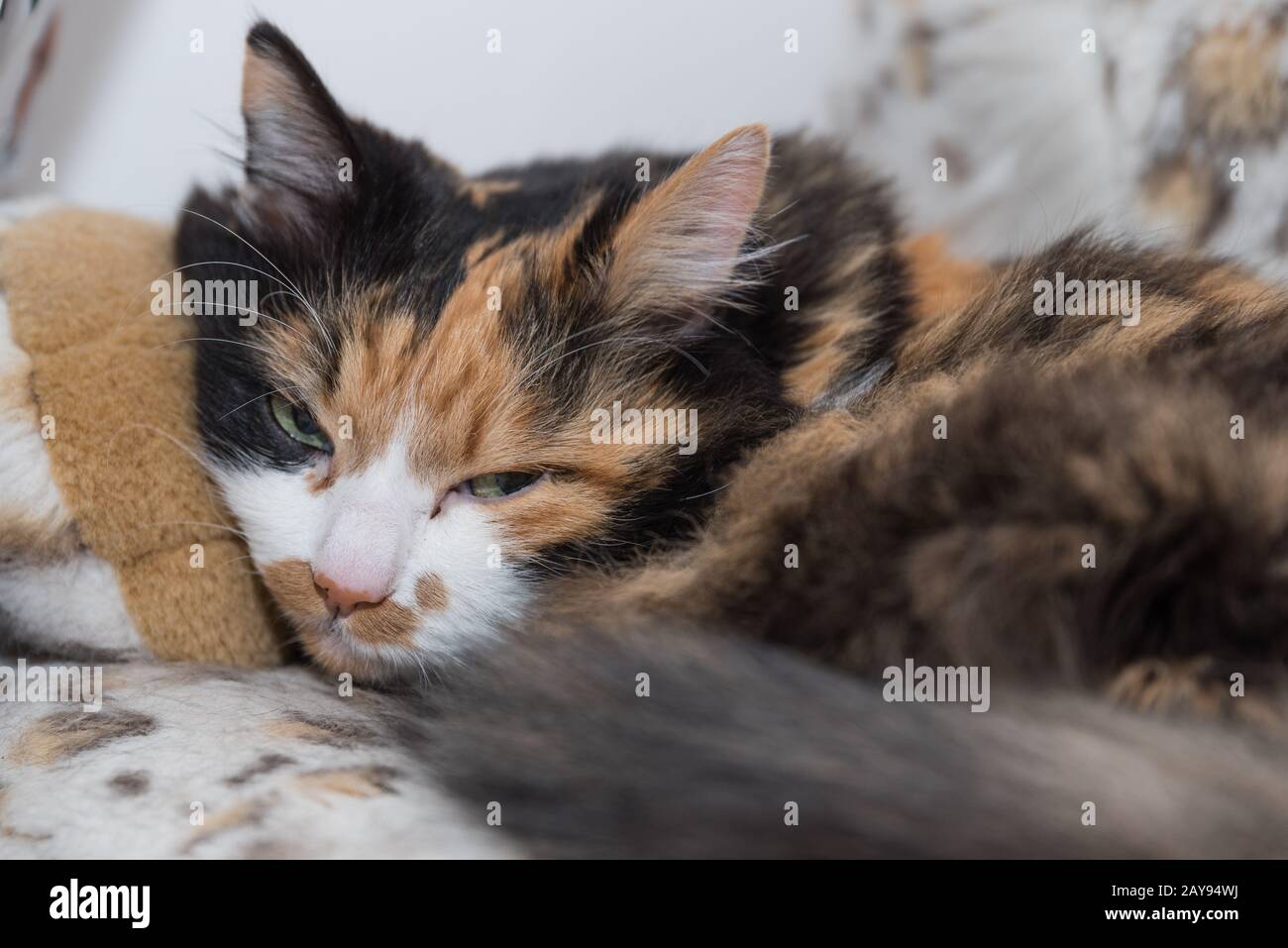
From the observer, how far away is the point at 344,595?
0.97 m

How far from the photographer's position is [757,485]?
97 centimetres

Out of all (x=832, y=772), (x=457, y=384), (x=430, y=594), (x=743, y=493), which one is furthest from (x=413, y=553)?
(x=832, y=772)

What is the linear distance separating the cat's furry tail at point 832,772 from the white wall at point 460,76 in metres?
1.34

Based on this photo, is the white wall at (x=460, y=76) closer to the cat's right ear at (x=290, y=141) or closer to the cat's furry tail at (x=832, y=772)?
the cat's right ear at (x=290, y=141)

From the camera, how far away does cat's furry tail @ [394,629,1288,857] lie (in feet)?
2.04

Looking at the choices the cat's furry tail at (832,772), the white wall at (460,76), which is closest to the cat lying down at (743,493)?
the cat's furry tail at (832,772)

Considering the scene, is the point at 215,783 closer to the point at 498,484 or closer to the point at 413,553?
the point at 413,553

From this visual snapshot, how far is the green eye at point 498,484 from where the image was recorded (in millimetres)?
1029

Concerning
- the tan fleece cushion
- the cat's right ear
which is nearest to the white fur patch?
the tan fleece cushion

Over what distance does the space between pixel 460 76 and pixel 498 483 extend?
1.24 metres

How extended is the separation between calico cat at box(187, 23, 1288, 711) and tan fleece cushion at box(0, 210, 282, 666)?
0.19ft

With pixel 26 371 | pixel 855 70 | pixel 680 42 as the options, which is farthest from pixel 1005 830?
pixel 680 42
